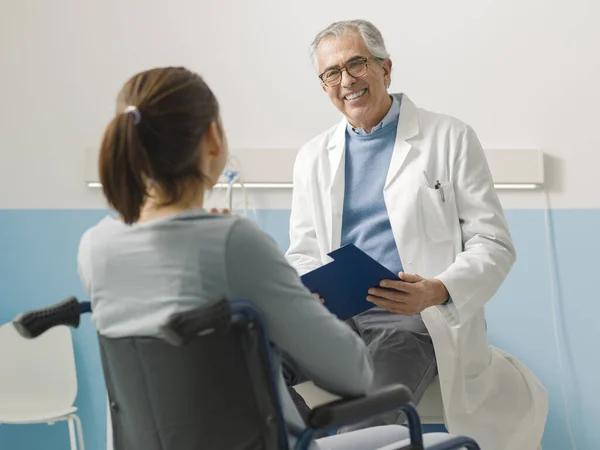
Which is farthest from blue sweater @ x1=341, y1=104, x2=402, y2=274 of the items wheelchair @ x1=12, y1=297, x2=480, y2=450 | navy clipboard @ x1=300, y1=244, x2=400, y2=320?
wheelchair @ x1=12, y1=297, x2=480, y2=450

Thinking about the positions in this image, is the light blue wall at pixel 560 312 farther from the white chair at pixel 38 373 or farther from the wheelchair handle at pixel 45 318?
the wheelchair handle at pixel 45 318

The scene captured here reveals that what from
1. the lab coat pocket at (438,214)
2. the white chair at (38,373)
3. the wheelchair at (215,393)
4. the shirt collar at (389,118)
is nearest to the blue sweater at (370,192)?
the shirt collar at (389,118)

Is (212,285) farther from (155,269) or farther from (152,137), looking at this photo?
(152,137)

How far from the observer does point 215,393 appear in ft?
3.59

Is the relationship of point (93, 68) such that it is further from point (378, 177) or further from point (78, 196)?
point (378, 177)

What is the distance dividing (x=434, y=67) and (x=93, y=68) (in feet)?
4.41

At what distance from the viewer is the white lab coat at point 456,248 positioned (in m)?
2.08

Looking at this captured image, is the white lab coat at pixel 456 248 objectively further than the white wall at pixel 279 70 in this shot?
No

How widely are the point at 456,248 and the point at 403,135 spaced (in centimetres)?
34

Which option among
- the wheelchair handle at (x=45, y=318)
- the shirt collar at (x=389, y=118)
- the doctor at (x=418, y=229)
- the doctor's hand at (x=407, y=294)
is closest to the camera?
the wheelchair handle at (x=45, y=318)

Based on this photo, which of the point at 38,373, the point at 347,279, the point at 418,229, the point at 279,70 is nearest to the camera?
the point at 347,279

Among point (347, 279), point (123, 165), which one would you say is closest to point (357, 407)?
point (123, 165)

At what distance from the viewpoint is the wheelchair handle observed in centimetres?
121

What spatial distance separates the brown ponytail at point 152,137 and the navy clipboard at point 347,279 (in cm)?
56
